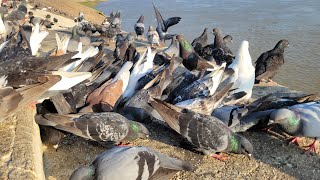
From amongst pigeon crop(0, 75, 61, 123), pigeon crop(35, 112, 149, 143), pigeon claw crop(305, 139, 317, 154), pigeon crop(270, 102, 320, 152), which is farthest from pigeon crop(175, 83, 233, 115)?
pigeon crop(0, 75, 61, 123)

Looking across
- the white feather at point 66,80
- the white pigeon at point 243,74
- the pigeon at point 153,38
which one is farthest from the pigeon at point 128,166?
the pigeon at point 153,38

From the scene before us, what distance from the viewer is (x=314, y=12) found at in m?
20.5

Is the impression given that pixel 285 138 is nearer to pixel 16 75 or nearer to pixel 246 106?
pixel 246 106

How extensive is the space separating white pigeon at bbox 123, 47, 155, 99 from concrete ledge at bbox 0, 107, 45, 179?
6.33 ft

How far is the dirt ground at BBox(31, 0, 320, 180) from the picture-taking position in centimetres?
480

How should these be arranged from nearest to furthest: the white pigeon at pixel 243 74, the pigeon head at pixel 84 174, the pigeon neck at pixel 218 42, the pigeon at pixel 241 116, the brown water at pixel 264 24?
the pigeon head at pixel 84 174
the pigeon at pixel 241 116
the white pigeon at pixel 243 74
the pigeon neck at pixel 218 42
the brown water at pixel 264 24

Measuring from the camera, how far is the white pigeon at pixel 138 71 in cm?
664

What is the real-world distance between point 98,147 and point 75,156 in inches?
15.0

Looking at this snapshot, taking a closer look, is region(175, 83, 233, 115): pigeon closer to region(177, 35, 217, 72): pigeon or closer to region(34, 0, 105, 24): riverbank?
region(177, 35, 217, 72): pigeon

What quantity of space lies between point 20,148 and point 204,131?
2.27 meters

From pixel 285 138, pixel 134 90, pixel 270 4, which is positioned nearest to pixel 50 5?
pixel 270 4

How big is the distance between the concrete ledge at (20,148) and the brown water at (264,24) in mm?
7265

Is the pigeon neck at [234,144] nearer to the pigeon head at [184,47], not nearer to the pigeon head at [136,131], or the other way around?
the pigeon head at [136,131]

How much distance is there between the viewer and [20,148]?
13.4ft
